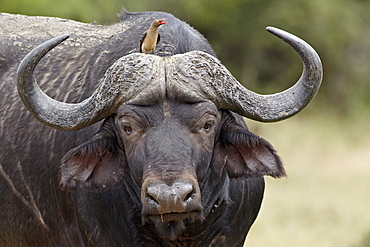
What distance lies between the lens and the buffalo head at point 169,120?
5219 millimetres

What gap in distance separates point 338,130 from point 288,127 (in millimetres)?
1249

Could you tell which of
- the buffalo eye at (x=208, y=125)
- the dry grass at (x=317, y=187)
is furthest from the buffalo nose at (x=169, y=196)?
the dry grass at (x=317, y=187)

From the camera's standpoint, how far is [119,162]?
5.68 metres

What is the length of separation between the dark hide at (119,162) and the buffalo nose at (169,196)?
2cm

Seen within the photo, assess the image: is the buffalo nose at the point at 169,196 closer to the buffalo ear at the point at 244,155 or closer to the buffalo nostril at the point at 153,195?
the buffalo nostril at the point at 153,195

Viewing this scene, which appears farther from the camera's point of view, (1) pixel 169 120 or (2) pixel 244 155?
(2) pixel 244 155

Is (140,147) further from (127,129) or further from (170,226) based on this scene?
(170,226)

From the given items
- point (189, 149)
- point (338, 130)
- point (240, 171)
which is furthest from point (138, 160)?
point (338, 130)

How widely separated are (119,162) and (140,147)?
1.44 ft

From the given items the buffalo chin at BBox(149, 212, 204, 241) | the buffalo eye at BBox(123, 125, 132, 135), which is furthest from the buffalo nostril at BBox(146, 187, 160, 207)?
the buffalo eye at BBox(123, 125, 132, 135)

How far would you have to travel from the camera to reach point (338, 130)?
1809 centimetres

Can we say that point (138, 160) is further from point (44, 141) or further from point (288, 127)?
point (288, 127)

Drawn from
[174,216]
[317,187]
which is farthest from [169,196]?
[317,187]

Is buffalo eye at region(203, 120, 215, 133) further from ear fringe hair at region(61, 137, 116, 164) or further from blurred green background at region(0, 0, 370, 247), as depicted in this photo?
blurred green background at region(0, 0, 370, 247)
